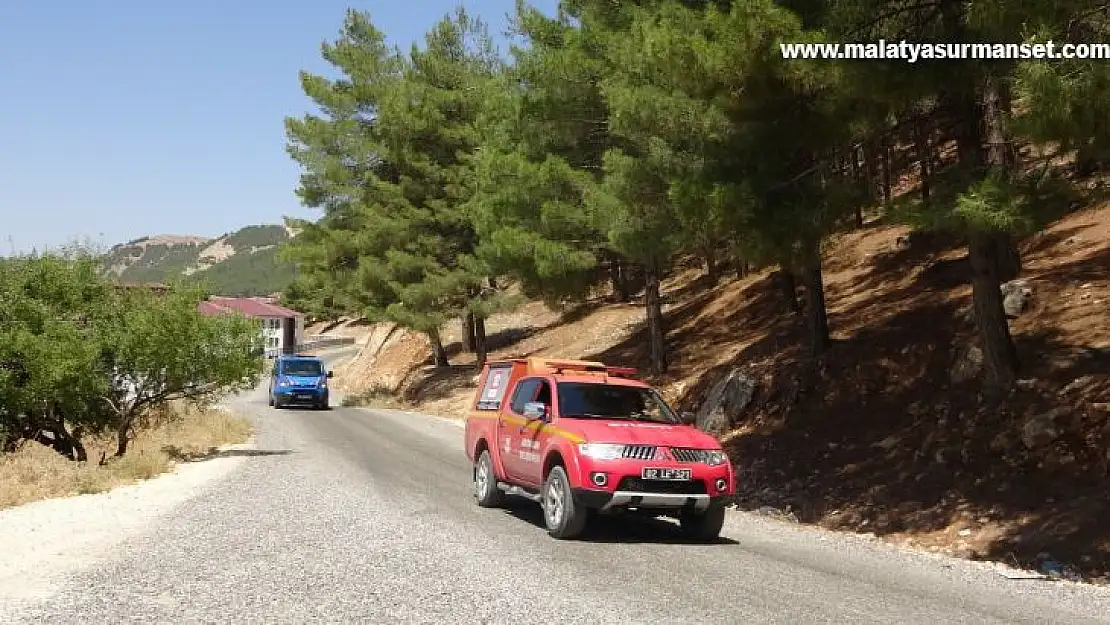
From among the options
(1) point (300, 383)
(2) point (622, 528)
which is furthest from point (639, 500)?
(1) point (300, 383)

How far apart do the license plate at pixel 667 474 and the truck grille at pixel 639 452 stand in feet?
0.43

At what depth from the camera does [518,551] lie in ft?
27.6

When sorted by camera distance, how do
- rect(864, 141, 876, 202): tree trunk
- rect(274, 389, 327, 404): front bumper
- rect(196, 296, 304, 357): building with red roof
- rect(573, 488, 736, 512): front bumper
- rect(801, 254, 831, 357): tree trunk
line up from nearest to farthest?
rect(573, 488, 736, 512): front bumper < rect(864, 141, 876, 202): tree trunk < rect(801, 254, 831, 357): tree trunk < rect(274, 389, 327, 404): front bumper < rect(196, 296, 304, 357): building with red roof

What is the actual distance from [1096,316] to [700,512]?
825cm

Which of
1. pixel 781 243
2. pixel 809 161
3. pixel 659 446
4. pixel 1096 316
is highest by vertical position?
pixel 809 161

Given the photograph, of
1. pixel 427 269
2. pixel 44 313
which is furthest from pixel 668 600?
pixel 427 269

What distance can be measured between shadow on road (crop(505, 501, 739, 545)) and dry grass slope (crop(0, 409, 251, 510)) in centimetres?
650

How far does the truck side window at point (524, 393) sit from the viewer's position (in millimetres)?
10948

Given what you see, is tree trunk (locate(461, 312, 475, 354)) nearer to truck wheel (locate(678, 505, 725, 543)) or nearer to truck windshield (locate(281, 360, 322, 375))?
truck windshield (locate(281, 360, 322, 375))

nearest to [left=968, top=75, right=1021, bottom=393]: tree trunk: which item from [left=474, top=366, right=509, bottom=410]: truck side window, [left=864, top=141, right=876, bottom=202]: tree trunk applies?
[left=864, top=141, right=876, bottom=202]: tree trunk

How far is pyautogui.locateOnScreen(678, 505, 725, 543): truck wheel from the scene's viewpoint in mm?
9452

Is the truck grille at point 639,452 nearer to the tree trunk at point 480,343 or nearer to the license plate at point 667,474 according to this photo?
the license plate at point 667,474

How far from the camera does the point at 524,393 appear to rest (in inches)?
442

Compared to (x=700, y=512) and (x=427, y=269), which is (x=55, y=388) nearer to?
(x=700, y=512)
